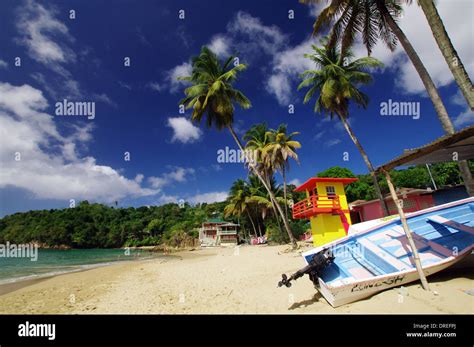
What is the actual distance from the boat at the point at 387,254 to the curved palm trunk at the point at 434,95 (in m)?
2.25

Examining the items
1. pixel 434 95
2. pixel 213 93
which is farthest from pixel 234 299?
pixel 213 93

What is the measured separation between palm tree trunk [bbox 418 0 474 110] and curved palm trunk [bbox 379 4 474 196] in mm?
1568

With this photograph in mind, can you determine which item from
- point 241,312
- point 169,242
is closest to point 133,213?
point 169,242

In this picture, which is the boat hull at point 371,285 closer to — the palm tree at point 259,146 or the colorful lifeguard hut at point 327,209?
the colorful lifeguard hut at point 327,209

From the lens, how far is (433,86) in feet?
24.6

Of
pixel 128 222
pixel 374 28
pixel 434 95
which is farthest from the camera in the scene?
pixel 128 222

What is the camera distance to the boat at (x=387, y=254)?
4.27 meters

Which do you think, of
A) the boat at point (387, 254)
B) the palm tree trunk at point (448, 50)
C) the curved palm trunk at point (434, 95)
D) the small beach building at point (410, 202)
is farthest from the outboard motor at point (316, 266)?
the small beach building at point (410, 202)

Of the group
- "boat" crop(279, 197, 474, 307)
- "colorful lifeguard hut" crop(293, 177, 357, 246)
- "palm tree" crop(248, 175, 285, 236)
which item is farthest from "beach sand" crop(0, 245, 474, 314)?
"palm tree" crop(248, 175, 285, 236)

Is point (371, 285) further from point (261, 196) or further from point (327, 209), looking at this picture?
point (261, 196)

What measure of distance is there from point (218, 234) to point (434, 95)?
42801mm

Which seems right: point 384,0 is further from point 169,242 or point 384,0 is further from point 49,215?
point 49,215

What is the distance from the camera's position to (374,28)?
9828mm

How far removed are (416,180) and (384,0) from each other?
1707 inches
